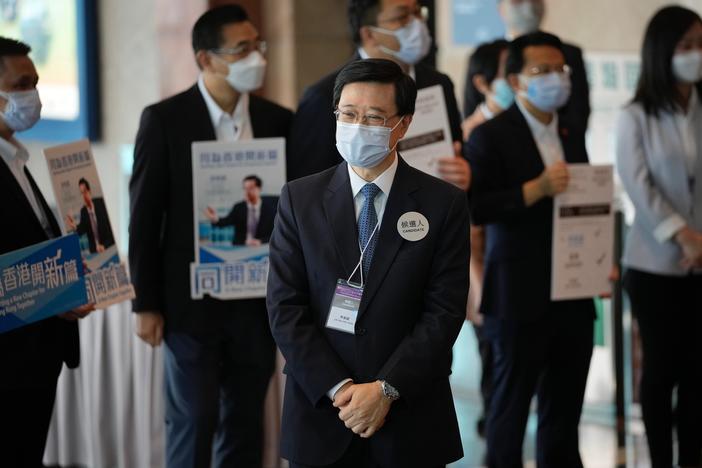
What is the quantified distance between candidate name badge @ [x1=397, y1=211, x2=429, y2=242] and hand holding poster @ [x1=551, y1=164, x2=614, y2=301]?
4.26 ft

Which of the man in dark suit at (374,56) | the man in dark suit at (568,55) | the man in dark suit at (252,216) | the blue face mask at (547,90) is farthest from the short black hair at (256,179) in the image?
the man in dark suit at (568,55)

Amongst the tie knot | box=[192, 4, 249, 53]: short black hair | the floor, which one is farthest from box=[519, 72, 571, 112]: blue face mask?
the floor

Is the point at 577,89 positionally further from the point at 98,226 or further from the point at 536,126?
the point at 98,226

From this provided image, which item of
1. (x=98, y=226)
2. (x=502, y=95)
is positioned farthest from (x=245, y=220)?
(x=502, y=95)

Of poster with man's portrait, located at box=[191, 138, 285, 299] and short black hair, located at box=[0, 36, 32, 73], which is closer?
short black hair, located at box=[0, 36, 32, 73]

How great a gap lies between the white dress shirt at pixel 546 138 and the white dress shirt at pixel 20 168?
1809 mm

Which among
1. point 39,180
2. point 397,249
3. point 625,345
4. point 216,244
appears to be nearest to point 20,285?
point 216,244

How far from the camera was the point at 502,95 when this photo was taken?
16.4 ft

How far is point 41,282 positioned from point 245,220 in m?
0.79

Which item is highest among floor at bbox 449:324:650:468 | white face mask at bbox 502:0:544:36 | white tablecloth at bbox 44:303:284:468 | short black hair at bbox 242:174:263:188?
white face mask at bbox 502:0:544:36

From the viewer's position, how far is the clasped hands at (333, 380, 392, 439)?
238 centimetres

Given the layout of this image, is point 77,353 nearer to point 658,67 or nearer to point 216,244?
point 216,244

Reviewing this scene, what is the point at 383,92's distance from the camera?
8.32 feet

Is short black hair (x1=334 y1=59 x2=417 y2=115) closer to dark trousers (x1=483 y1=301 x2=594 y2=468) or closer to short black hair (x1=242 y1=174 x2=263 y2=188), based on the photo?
short black hair (x1=242 y1=174 x2=263 y2=188)
